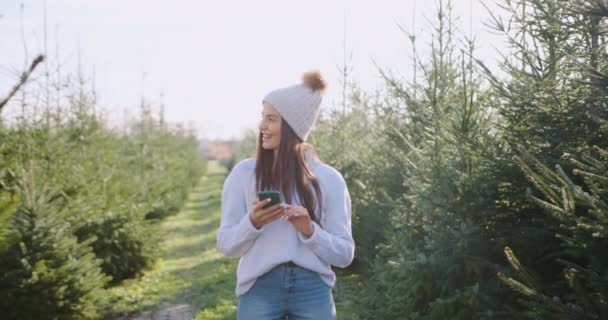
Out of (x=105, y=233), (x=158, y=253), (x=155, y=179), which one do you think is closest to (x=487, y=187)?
(x=105, y=233)

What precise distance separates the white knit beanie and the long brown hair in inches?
1.7

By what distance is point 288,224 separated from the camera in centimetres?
269

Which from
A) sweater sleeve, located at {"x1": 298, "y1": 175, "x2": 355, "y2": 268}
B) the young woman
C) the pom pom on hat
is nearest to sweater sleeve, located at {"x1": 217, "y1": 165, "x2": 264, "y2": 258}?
the young woman

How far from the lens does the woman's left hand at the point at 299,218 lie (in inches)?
97.9

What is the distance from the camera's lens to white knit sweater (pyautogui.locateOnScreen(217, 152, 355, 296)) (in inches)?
102

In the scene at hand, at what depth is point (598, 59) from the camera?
435cm

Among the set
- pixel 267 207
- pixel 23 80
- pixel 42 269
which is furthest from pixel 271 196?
pixel 42 269

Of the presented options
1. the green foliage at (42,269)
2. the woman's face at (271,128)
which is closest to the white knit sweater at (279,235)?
the woman's face at (271,128)

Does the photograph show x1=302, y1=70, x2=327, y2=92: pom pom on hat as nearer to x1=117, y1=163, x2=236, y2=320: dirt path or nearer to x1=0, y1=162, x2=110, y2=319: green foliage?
x1=0, y1=162, x2=110, y2=319: green foliage

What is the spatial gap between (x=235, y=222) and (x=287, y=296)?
0.41 metres

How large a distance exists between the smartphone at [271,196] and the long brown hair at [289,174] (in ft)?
0.64

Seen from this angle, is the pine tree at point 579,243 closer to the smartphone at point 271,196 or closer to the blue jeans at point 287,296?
the blue jeans at point 287,296

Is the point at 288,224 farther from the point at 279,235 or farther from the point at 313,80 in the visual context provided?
the point at 313,80

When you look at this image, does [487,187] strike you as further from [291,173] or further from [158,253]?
[158,253]
